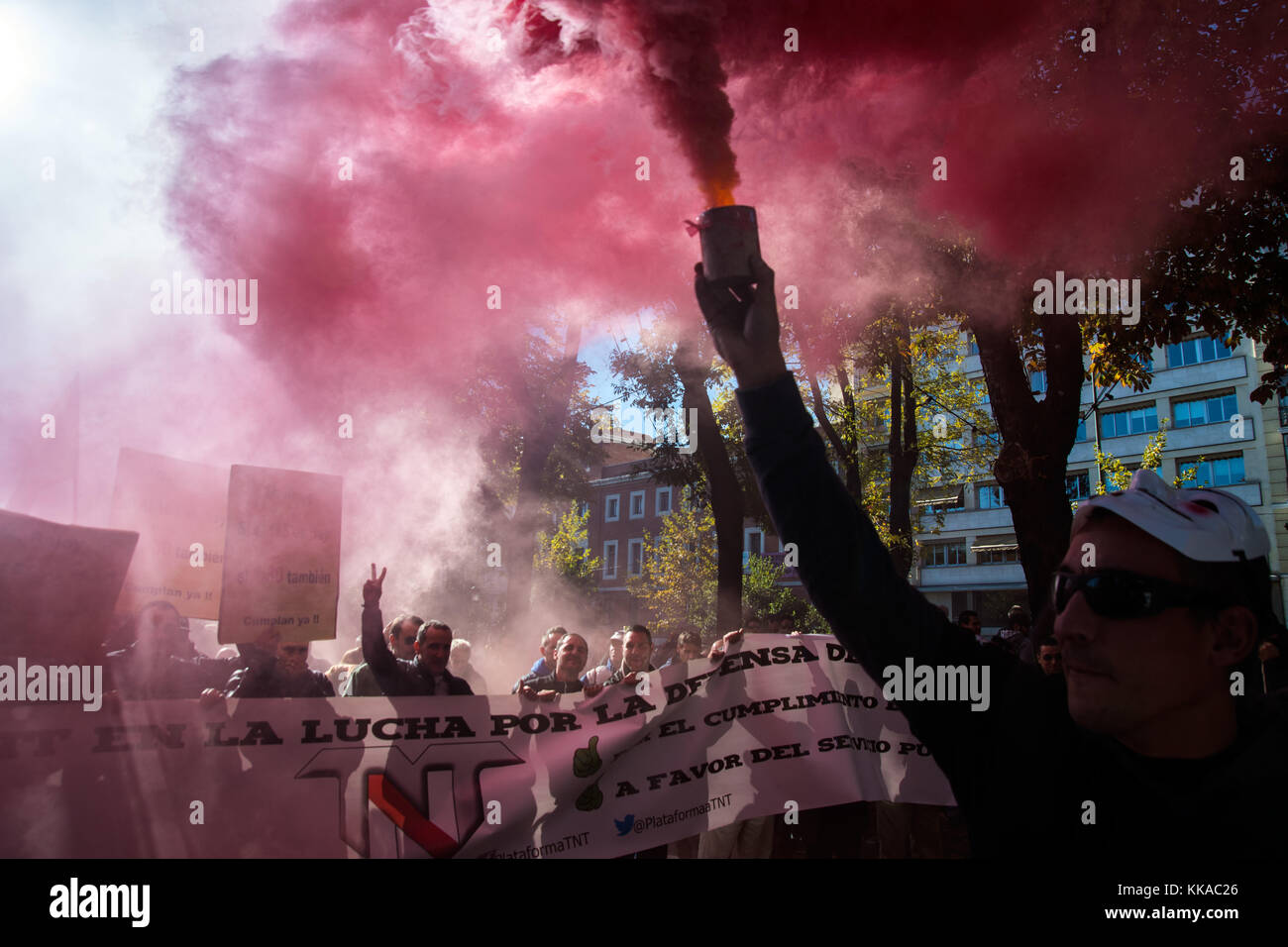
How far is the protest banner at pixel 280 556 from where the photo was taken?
497cm

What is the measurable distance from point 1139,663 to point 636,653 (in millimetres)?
5146

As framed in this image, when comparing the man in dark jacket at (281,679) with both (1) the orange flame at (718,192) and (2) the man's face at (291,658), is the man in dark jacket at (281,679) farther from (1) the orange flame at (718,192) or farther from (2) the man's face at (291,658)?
(1) the orange flame at (718,192)

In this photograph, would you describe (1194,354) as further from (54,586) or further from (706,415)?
(54,586)

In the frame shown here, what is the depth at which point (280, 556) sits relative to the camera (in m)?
5.15

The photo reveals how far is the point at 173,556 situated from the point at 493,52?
3905mm

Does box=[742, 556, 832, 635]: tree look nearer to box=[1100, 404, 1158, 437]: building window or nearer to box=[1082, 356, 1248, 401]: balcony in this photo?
box=[1082, 356, 1248, 401]: balcony

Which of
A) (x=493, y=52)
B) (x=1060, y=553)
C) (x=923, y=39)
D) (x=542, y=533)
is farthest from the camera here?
(x=542, y=533)

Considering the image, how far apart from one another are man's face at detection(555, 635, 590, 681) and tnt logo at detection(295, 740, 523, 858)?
1.74 meters

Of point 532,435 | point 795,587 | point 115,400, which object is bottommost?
point 795,587

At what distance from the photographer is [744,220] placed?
1523 mm

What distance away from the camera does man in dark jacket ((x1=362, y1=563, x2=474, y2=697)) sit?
527 cm

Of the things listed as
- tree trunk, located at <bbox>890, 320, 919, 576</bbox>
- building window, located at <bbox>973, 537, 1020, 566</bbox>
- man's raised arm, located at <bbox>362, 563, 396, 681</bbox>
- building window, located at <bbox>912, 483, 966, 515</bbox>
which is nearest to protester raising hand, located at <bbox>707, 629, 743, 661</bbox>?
man's raised arm, located at <bbox>362, 563, 396, 681</bbox>
